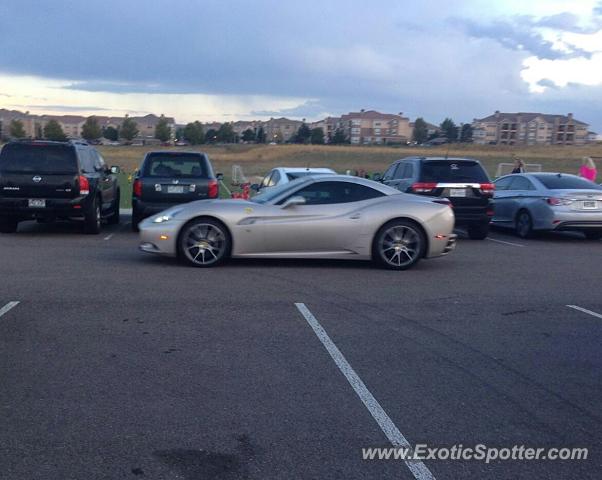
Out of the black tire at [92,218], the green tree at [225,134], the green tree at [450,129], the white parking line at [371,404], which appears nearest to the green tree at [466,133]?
the green tree at [450,129]

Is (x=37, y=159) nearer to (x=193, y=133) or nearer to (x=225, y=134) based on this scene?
(x=193, y=133)

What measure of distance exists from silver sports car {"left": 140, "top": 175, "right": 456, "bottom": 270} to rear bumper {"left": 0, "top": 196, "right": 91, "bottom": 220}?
3685 millimetres

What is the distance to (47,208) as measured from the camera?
14.4m

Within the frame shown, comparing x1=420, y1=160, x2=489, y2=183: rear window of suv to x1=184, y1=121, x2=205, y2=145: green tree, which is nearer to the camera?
x1=420, y1=160, x2=489, y2=183: rear window of suv

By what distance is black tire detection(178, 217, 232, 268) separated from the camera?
1116 cm

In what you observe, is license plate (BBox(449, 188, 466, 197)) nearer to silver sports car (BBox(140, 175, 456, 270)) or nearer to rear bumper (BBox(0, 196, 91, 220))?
silver sports car (BBox(140, 175, 456, 270))

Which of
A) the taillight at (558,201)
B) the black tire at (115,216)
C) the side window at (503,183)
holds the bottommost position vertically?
the black tire at (115,216)

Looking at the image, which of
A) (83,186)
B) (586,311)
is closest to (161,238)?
(83,186)

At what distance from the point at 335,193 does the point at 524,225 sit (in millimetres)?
6813

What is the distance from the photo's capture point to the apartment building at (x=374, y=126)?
155m

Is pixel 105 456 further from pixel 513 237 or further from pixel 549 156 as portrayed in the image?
pixel 549 156

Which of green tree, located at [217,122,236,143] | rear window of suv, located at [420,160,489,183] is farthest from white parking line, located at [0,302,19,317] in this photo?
green tree, located at [217,122,236,143]

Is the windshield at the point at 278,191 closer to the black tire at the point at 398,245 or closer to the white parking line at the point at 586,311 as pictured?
the black tire at the point at 398,245

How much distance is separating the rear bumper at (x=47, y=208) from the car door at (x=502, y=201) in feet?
29.5
